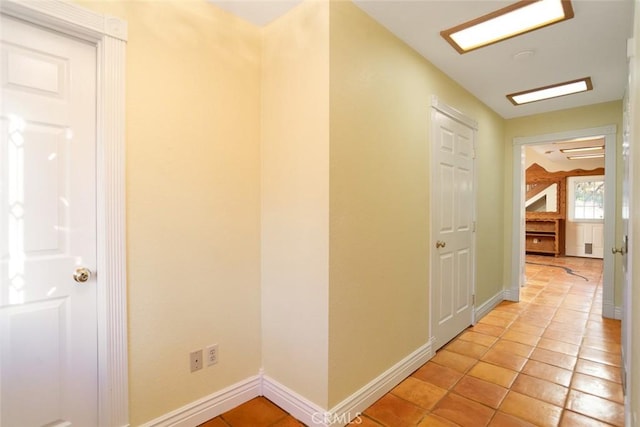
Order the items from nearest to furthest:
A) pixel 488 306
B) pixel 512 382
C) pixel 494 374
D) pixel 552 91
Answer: pixel 512 382
pixel 494 374
pixel 552 91
pixel 488 306

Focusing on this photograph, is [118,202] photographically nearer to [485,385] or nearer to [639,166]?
[639,166]

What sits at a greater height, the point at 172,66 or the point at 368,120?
the point at 172,66

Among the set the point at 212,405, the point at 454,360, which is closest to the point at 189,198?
the point at 212,405

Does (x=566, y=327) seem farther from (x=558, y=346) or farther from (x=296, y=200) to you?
(x=296, y=200)

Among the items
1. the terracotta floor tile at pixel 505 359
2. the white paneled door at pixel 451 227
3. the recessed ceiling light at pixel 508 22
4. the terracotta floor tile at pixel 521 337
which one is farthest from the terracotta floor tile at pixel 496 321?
the recessed ceiling light at pixel 508 22

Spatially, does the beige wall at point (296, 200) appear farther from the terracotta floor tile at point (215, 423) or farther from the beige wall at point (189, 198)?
the terracotta floor tile at point (215, 423)

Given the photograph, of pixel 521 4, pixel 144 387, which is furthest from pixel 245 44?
pixel 144 387

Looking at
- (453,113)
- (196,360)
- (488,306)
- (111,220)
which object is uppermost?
(453,113)

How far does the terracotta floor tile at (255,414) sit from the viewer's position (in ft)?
5.96

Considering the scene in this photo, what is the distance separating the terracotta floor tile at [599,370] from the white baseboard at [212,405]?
2477 mm

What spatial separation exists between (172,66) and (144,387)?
5.60 feet

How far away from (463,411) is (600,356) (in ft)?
5.37

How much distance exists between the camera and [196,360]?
1806mm

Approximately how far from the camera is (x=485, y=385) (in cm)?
221
